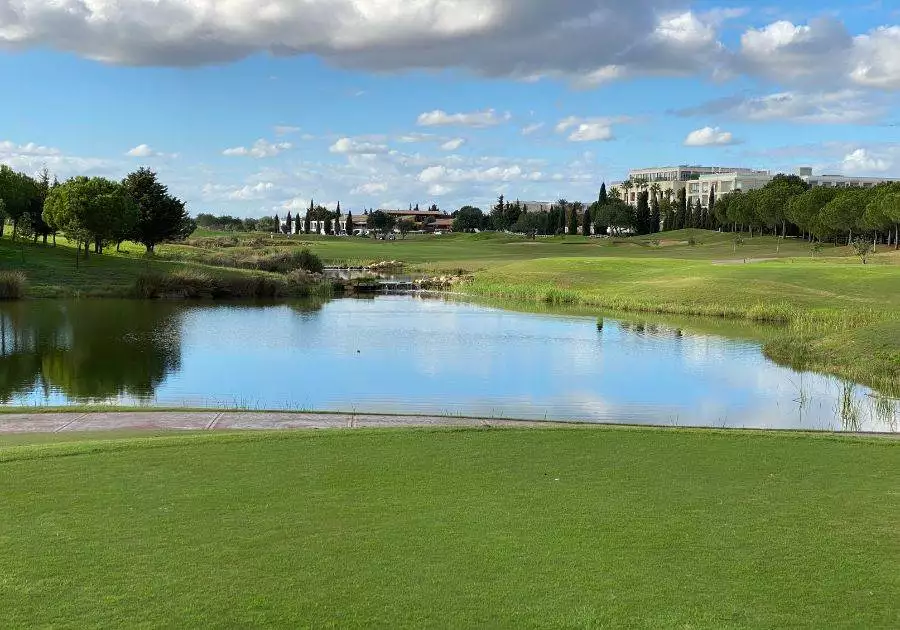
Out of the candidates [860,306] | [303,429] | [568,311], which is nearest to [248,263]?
[568,311]

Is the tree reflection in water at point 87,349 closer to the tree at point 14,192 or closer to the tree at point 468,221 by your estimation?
the tree at point 14,192

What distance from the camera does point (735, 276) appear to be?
54.0m

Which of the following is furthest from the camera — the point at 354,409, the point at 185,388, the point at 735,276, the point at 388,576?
the point at 735,276

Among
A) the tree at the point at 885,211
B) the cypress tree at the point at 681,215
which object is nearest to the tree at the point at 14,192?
the tree at the point at 885,211

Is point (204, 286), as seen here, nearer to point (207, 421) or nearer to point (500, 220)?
point (207, 421)

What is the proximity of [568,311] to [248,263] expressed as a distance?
103 ft

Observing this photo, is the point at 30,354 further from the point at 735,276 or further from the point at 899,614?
the point at 735,276

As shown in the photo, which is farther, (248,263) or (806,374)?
(248,263)

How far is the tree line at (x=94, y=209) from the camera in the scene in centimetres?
5906

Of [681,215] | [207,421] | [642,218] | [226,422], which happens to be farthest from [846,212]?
[207,421]

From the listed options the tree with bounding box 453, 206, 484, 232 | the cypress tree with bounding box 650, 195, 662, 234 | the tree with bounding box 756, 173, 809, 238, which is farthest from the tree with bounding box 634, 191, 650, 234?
the tree with bounding box 453, 206, 484, 232

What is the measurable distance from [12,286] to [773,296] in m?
43.2

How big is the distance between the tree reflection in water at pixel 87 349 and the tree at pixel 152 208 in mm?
25017

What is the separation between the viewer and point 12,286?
47.0 m
